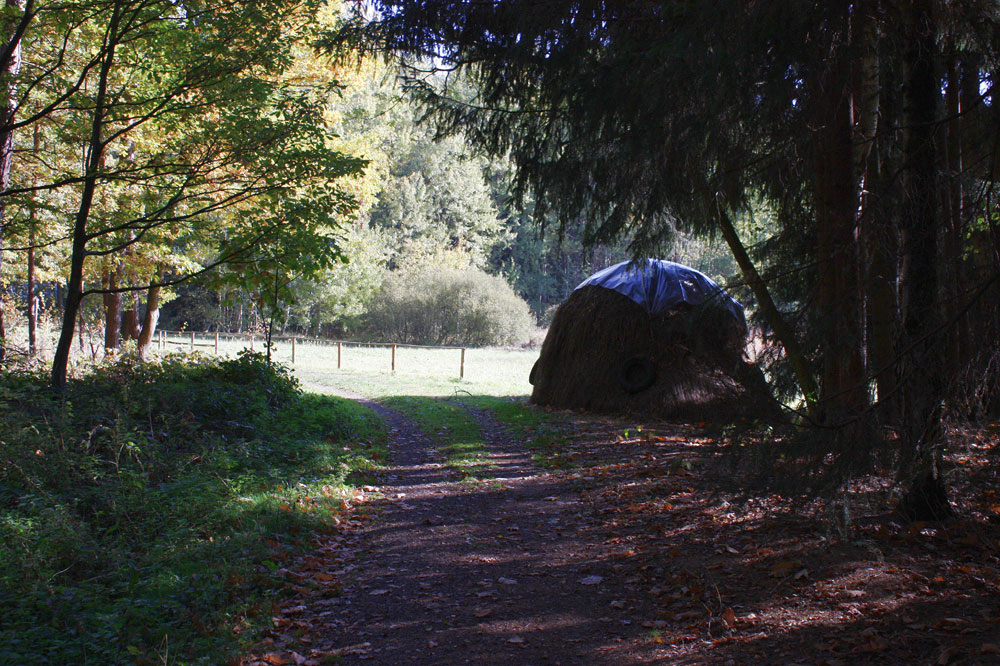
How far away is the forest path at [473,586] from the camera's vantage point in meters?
3.98

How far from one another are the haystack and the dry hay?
2 cm

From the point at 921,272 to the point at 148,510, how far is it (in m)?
6.08

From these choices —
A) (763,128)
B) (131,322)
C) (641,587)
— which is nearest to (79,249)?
(641,587)

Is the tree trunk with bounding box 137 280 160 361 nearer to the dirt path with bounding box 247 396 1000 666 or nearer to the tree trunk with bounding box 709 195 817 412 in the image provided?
the dirt path with bounding box 247 396 1000 666

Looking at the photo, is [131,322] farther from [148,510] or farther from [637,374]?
[148,510]

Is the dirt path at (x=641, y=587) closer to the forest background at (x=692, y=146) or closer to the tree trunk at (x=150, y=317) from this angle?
the forest background at (x=692, y=146)

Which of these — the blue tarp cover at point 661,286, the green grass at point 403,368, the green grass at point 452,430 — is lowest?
the green grass at point 452,430

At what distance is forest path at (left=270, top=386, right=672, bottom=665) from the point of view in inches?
157

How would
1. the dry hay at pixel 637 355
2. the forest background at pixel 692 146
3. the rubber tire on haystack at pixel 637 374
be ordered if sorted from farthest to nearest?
the rubber tire on haystack at pixel 637 374, the dry hay at pixel 637 355, the forest background at pixel 692 146

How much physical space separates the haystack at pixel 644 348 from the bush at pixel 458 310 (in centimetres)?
2422

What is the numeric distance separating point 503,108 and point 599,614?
5524 mm

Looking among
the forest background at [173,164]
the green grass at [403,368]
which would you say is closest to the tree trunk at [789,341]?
the forest background at [173,164]

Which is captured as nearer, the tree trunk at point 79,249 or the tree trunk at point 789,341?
the tree trunk at point 789,341

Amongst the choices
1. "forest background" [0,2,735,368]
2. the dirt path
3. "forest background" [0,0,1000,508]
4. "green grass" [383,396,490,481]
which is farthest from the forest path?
"forest background" [0,2,735,368]
